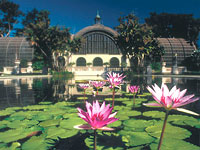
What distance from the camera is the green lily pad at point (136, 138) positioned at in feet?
5.84

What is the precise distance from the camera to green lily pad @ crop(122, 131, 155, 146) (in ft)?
5.84

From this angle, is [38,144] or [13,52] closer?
[38,144]

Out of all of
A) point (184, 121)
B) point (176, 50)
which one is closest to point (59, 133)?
point (184, 121)

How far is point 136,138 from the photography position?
1.90 metres

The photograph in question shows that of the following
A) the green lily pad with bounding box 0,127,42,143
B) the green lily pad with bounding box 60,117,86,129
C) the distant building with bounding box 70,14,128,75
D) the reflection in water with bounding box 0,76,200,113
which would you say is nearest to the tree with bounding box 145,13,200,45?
the distant building with bounding box 70,14,128,75

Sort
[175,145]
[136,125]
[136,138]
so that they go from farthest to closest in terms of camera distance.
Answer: [136,125] < [136,138] < [175,145]

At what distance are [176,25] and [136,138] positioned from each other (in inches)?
2245

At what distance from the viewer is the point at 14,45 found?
39156mm

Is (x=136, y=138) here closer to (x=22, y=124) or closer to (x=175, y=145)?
(x=175, y=145)

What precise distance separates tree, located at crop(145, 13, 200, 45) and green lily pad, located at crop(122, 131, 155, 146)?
48460 mm

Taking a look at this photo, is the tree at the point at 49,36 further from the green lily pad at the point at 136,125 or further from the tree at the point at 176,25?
the tree at the point at 176,25

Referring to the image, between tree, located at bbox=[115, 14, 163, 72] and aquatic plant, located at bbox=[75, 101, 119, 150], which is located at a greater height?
tree, located at bbox=[115, 14, 163, 72]

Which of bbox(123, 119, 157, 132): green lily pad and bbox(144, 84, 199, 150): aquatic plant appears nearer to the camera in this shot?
bbox(144, 84, 199, 150): aquatic plant

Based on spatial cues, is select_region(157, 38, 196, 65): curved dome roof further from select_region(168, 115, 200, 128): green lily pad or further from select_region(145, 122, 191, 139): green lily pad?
Answer: select_region(145, 122, 191, 139): green lily pad
